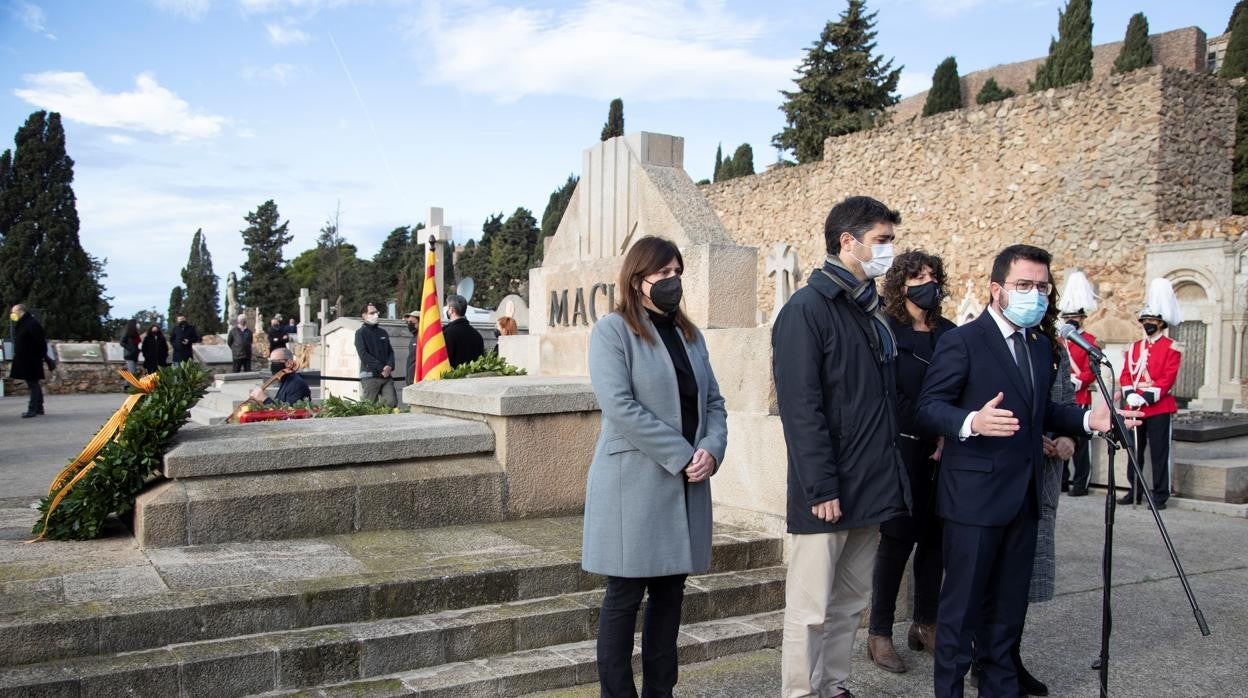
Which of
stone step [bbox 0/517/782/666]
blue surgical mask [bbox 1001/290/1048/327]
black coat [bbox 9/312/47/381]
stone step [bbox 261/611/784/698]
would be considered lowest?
stone step [bbox 261/611/784/698]

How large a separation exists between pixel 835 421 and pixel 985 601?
1.01 m

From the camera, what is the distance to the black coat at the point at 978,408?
361cm

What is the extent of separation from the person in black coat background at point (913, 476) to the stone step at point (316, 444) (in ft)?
7.01

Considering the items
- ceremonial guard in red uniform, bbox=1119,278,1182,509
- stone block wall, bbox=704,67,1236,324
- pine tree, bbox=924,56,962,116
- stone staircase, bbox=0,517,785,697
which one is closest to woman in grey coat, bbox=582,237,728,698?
stone staircase, bbox=0,517,785,697

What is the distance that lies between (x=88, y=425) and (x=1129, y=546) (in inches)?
535

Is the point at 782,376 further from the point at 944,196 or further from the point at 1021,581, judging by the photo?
the point at 944,196

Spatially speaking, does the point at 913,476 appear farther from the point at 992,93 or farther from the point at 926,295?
the point at 992,93

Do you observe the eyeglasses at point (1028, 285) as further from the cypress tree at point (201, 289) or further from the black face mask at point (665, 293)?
the cypress tree at point (201, 289)

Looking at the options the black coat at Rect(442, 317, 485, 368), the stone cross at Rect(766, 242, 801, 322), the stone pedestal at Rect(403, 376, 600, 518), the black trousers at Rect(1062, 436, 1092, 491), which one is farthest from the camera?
the black coat at Rect(442, 317, 485, 368)

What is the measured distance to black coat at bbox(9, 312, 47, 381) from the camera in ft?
47.1

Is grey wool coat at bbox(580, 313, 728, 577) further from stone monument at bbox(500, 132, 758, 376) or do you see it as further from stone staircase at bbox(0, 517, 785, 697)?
stone monument at bbox(500, 132, 758, 376)

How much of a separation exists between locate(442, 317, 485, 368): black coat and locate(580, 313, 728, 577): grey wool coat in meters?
6.13

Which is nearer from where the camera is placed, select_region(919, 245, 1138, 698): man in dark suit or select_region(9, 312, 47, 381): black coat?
select_region(919, 245, 1138, 698): man in dark suit

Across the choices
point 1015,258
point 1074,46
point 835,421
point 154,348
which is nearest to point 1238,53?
point 1074,46
